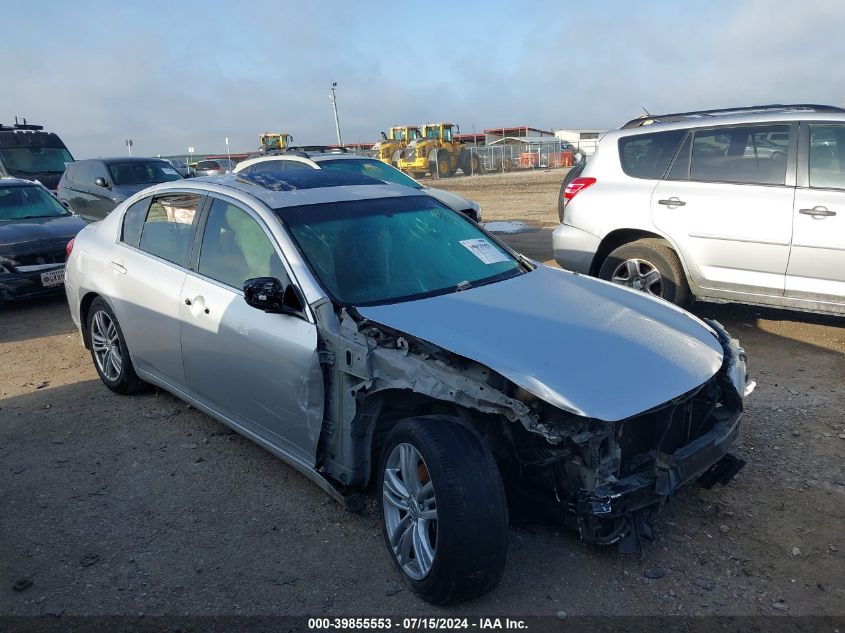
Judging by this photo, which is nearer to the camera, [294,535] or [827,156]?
[294,535]

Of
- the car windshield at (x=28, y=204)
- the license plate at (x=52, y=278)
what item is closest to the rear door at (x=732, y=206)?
the license plate at (x=52, y=278)

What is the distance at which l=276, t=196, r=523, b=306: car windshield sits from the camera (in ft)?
12.0

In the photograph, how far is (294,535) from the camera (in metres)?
3.49

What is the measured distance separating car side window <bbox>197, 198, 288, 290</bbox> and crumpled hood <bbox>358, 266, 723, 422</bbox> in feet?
2.41

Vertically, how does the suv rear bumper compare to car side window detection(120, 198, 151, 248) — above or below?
below

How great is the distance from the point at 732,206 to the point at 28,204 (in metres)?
8.58

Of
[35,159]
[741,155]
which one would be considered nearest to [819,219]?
[741,155]

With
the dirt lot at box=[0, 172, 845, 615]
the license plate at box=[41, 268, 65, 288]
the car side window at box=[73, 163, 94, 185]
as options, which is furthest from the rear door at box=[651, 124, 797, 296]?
the car side window at box=[73, 163, 94, 185]

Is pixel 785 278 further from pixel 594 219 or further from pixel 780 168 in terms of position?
pixel 594 219

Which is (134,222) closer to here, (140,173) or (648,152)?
(648,152)

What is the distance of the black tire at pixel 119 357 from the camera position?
5.11m

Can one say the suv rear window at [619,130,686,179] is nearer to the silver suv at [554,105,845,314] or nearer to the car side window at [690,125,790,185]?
the silver suv at [554,105,845,314]

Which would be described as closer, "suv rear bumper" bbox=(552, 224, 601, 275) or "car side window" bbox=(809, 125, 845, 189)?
"car side window" bbox=(809, 125, 845, 189)

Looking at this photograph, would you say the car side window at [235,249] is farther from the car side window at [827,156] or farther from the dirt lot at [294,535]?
the car side window at [827,156]
